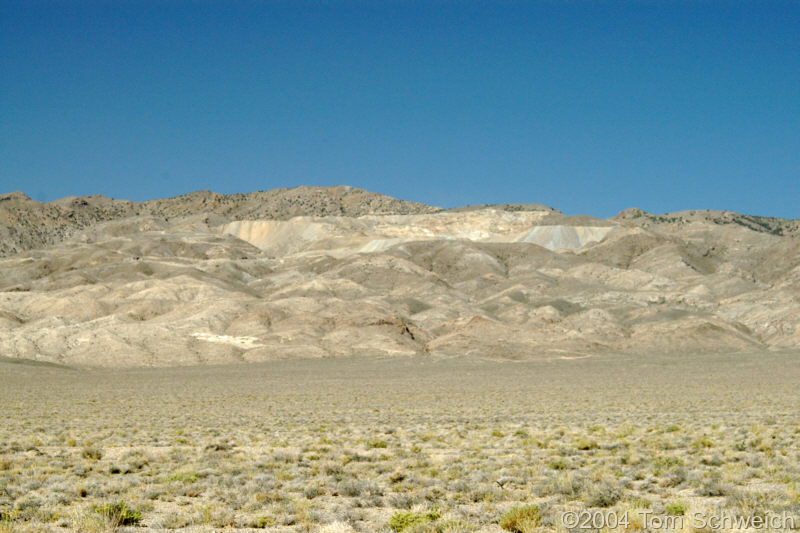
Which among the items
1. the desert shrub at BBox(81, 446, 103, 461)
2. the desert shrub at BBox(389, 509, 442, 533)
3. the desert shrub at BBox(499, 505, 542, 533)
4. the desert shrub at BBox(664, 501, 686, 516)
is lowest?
the desert shrub at BBox(81, 446, 103, 461)

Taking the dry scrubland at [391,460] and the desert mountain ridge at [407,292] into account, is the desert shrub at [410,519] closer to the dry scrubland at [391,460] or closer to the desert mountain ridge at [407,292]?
the dry scrubland at [391,460]

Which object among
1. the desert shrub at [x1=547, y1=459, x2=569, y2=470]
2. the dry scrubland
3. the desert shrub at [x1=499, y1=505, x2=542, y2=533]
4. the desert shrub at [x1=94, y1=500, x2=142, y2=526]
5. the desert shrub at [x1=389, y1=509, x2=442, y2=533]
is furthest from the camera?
Answer: the desert shrub at [x1=547, y1=459, x2=569, y2=470]

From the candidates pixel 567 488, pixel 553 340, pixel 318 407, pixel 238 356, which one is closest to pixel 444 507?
pixel 567 488

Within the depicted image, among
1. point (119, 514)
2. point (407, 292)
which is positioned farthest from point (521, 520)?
point (407, 292)

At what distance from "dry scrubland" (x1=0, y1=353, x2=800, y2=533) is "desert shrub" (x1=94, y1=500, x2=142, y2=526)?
0.04 metres

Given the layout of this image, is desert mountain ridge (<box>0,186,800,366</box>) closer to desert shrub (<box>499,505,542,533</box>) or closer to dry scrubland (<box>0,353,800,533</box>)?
dry scrubland (<box>0,353,800,533</box>)

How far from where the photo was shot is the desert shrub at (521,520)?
10008 mm

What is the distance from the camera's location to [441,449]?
18.3 metres

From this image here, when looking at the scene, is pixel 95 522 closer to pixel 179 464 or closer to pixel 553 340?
pixel 179 464

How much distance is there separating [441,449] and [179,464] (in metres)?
5.87

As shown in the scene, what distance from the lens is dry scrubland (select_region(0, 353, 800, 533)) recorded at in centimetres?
1117

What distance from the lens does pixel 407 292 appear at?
121 metres

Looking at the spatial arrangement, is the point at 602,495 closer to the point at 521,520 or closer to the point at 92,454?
the point at 521,520

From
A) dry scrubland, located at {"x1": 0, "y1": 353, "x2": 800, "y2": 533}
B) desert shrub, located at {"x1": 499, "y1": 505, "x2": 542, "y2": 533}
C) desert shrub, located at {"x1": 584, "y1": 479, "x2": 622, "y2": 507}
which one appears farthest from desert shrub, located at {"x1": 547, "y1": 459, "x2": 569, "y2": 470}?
desert shrub, located at {"x1": 499, "y1": 505, "x2": 542, "y2": 533}
